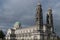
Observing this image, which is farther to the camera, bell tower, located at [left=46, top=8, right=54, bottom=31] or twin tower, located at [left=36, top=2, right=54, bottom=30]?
bell tower, located at [left=46, top=8, right=54, bottom=31]

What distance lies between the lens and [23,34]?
125125mm

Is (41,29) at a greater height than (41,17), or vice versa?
(41,17)

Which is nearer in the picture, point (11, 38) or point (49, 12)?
point (49, 12)

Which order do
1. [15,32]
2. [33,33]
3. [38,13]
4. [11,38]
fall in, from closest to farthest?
[38,13] < [33,33] < [11,38] < [15,32]

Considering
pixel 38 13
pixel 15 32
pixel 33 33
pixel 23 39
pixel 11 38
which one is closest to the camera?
pixel 38 13

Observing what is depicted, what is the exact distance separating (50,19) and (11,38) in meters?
30.2

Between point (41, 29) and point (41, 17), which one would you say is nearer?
point (41, 17)

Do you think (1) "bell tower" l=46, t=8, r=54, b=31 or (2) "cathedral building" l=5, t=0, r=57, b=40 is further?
(1) "bell tower" l=46, t=8, r=54, b=31

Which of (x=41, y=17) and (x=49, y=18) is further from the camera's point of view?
(x=49, y=18)

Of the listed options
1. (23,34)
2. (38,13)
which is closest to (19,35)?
(23,34)

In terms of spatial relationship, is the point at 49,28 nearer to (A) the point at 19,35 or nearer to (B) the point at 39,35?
(B) the point at 39,35

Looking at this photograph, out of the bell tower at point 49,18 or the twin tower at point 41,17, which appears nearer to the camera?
the twin tower at point 41,17

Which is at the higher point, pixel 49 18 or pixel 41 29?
pixel 49 18

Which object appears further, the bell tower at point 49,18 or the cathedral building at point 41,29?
the bell tower at point 49,18
